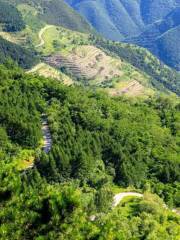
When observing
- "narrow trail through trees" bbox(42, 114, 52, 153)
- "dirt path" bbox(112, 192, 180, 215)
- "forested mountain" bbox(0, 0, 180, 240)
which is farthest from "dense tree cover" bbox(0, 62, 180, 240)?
"dirt path" bbox(112, 192, 180, 215)

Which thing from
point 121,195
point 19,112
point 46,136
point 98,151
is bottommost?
point 121,195

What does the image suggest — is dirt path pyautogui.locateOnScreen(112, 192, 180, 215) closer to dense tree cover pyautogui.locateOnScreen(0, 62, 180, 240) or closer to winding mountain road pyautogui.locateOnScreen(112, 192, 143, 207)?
winding mountain road pyautogui.locateOnScreen(112, 192, 143, 207)

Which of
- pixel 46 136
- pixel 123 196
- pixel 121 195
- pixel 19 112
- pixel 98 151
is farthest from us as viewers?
pixel 46 136

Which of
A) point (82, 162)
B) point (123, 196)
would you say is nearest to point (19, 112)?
point (82, 162)

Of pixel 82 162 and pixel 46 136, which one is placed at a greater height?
pixel 46 136

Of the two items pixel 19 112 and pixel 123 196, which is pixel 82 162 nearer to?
pixel 123 196

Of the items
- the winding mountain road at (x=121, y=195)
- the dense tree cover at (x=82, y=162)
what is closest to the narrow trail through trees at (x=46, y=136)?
the dense tree cover at (x=82, y=162)

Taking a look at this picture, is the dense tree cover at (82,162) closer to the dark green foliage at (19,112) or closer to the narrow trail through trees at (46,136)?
the dark green foliage at (19,112)

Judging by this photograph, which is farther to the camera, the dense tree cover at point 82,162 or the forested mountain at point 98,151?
the forested mountain at point 98,151
